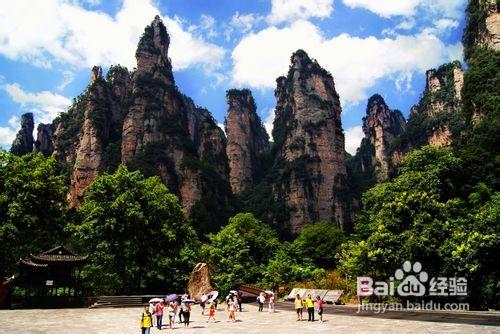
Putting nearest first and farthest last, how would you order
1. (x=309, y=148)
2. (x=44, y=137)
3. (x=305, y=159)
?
(x=305, y=159), (x=309, y=148), (x=44, y=137)

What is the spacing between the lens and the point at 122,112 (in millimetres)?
112000

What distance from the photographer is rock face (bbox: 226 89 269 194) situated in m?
138

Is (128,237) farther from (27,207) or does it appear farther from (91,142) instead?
(91,142)

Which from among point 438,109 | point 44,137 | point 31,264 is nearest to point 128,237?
point 31,264

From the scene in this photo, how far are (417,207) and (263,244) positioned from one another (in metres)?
32.0

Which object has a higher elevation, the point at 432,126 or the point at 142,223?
the point at 432,126

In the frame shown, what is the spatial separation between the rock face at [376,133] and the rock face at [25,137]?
119 meters

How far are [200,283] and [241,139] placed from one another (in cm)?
10819

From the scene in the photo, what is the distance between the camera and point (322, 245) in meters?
69.1

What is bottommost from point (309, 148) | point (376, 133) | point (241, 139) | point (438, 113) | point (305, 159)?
point (305, 159)

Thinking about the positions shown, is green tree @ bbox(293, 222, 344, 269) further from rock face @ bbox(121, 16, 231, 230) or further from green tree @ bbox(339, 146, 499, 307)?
green tree @ bbox(339, 146, 499, 307)

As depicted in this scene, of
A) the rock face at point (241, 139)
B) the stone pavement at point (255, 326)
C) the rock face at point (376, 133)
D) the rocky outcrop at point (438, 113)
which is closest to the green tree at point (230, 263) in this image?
the stone pavement at point (255, 326)

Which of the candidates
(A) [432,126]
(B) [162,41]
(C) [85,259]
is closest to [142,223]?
(C) [85,259]

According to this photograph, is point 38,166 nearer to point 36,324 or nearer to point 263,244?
Answer: point 36,324
